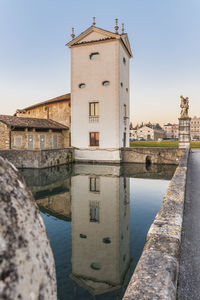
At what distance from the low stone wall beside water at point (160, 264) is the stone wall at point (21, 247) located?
1.05 m

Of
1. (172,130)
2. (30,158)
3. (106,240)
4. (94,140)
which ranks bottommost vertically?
(106,240)

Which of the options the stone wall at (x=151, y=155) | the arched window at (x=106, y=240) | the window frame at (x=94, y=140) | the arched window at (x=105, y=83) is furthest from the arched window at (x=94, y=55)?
the arched window at (x=106, y=240)

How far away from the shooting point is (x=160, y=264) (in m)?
2.17

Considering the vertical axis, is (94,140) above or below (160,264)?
above

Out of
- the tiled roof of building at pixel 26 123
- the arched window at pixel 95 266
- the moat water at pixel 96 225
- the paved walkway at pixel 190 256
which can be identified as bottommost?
the arched window at pixel 95 266

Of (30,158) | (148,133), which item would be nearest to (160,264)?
(30,158)

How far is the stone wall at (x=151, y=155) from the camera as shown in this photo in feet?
69.4

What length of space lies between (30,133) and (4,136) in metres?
2.86

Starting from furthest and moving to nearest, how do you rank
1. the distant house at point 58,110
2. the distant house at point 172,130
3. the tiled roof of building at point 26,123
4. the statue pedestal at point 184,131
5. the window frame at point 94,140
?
the distant house at point 172,130
the distant house at point 58,110
the window frame at point 94,140
the tiled roof of building at point 26,123
the statue pedestal at point 184,131

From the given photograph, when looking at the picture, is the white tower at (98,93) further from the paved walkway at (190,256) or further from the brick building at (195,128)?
the brick building at (195,128)

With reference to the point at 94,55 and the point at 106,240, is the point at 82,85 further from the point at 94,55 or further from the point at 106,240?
the point at 106,240

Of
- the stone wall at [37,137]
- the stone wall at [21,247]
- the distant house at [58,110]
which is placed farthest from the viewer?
the distant house at [58,110]

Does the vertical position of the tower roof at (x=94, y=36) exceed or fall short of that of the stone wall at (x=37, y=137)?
it exceeds it

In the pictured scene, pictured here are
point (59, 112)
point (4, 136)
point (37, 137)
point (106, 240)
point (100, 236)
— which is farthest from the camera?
point (59, 112)
